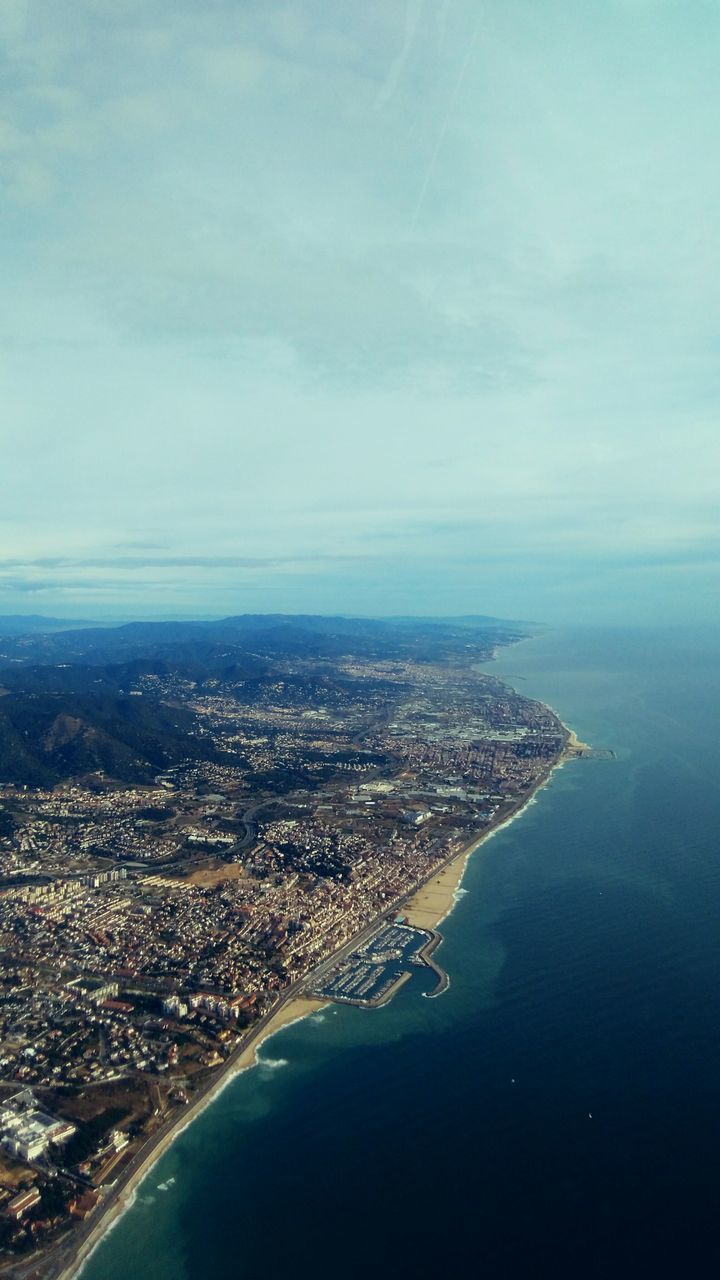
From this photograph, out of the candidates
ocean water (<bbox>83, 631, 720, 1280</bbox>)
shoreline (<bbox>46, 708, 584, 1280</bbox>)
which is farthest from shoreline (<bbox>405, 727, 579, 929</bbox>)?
ocean water (<bbox>83, 631, 720, 1280</bbox>)

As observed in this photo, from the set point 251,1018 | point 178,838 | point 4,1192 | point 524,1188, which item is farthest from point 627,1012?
point 178,838

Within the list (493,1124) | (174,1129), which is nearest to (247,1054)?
(174,1129)

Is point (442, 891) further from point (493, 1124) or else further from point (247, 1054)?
point (493, 1124)

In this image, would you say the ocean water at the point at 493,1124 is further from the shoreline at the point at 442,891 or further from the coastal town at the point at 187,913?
the coastal town at the point at 187,913

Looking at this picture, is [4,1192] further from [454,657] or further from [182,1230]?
[454,657]

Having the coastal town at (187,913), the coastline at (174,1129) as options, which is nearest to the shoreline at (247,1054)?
the coastline at (174,1129)

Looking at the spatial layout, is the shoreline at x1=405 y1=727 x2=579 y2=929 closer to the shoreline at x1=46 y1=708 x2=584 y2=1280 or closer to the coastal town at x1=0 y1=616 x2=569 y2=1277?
the shoreline at x1=46 y1=708 x2=584 y2=1280
